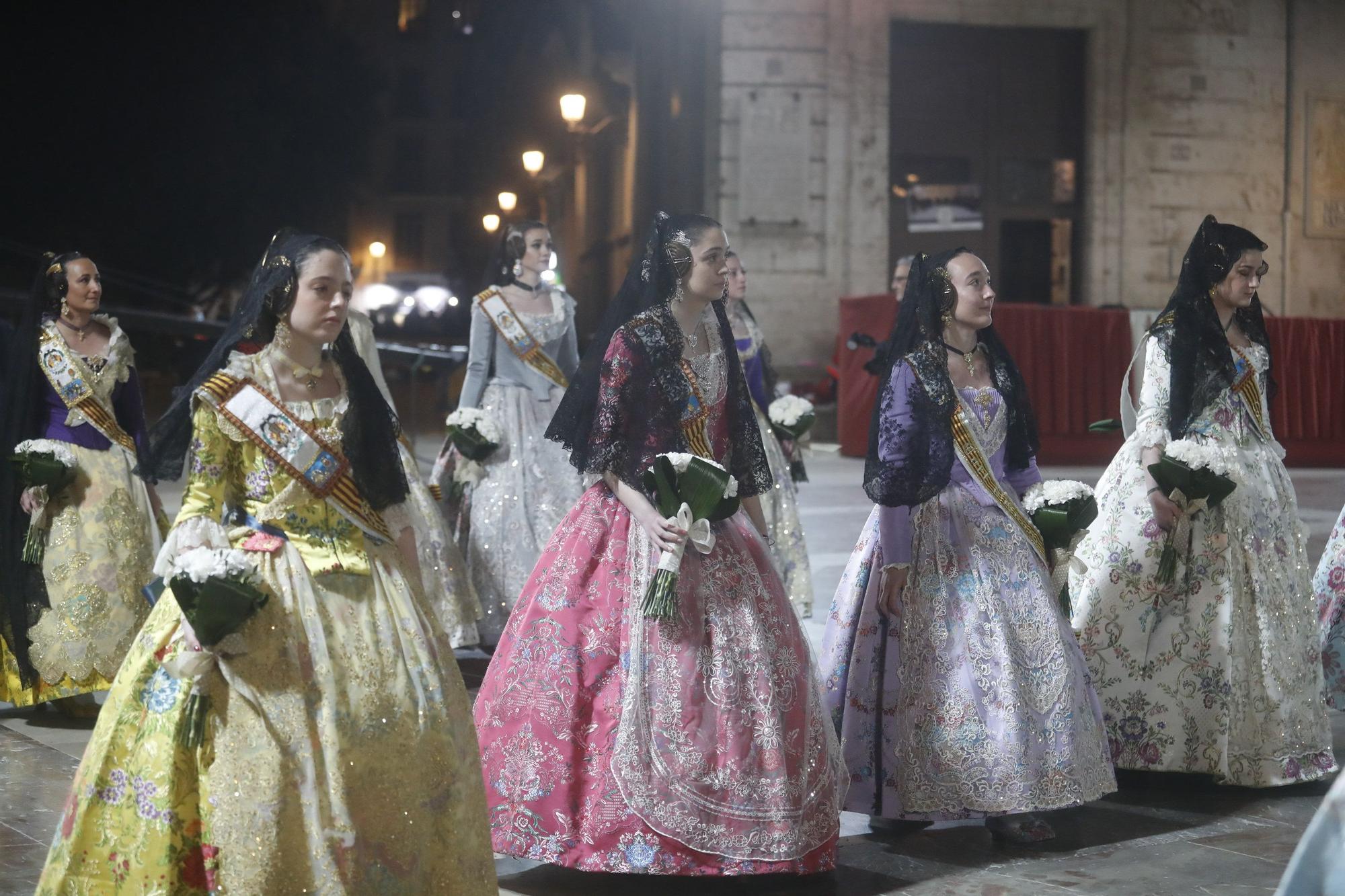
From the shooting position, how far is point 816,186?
2114 centimetres

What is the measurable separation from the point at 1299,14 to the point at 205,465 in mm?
21727

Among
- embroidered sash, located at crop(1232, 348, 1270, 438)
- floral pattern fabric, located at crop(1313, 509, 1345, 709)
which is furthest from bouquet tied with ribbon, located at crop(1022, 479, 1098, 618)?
floral pattern fabric, located at crop(1313, 509, 1345, 709)

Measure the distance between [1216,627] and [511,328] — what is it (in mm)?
3660

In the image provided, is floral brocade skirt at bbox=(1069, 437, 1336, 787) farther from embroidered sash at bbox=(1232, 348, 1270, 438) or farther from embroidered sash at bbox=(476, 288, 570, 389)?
embroidered sash at bbox=(476, 288, 570, 389)

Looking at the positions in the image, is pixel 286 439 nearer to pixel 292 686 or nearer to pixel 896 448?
pixel 292 686

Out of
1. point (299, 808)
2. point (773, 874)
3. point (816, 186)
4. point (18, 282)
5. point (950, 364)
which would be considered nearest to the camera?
point (299, 808)

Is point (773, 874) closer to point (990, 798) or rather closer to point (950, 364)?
point (990, 798)

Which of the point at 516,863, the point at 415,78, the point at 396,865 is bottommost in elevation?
the point at 516,863

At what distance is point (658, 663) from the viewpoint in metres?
4.30

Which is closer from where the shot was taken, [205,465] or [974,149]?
[205,465]

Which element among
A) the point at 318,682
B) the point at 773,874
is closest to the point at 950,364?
the point at 773,874

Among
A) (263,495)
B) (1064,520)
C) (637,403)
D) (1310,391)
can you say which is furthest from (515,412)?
(1310,391)

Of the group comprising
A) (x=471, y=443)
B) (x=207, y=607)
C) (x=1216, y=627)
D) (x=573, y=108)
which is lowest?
(x=1216, y=627)

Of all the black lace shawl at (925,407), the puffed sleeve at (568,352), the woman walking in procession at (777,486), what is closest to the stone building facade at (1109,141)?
the woman walking in procession at (777,486)
